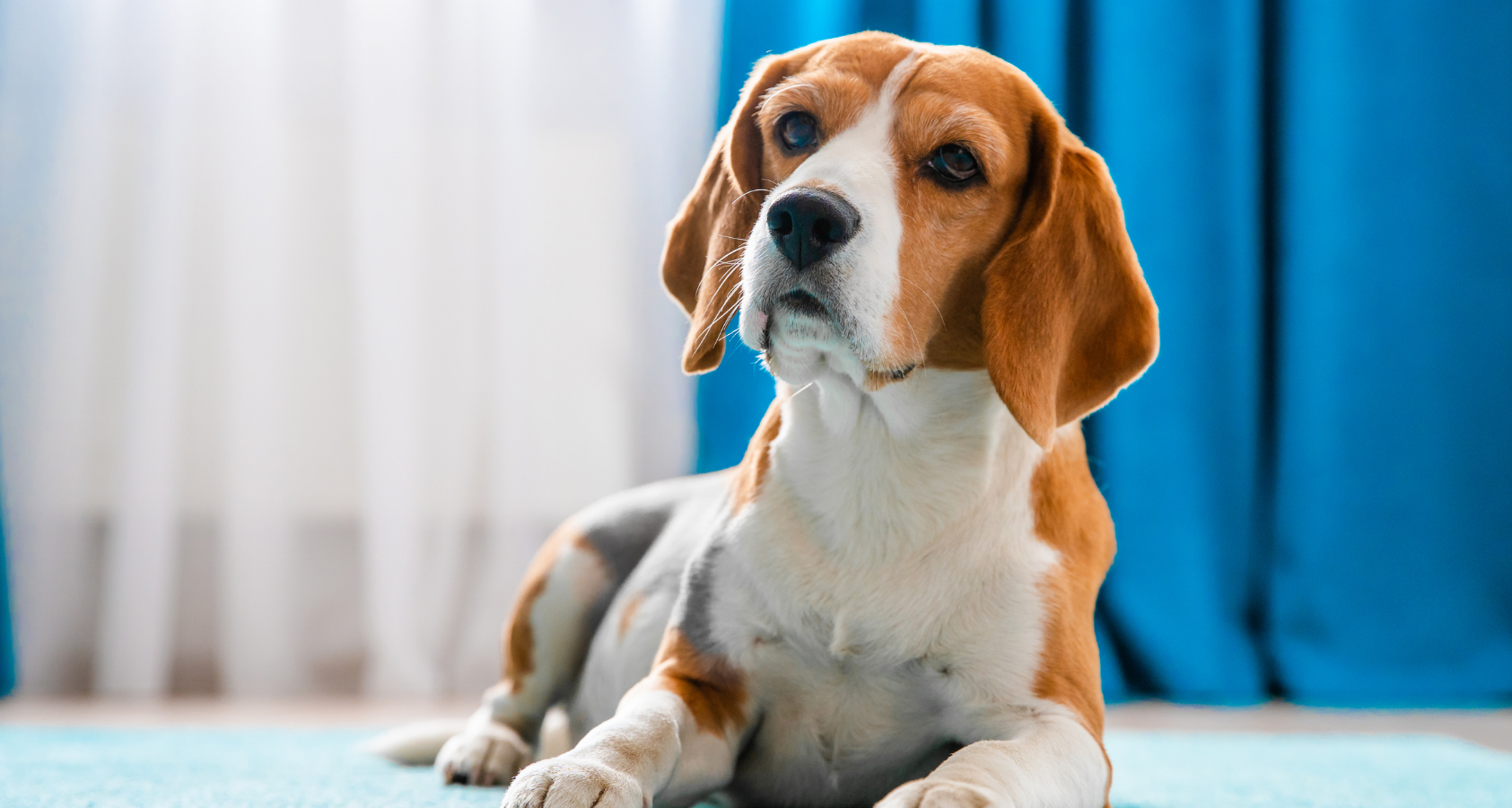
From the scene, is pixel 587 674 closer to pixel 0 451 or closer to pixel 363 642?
pixel 363 642

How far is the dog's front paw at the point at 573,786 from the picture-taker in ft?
3.48

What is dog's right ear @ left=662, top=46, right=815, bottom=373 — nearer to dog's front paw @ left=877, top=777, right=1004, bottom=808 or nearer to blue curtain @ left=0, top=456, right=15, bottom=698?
dog's front paw @ left=877, top=777, right=1004, bottom=808

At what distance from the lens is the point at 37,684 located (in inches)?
120

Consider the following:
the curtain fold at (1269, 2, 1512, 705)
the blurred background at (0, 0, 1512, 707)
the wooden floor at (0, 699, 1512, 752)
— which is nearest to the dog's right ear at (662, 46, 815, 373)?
the wooden floor at (0, 699, 1512, 752)

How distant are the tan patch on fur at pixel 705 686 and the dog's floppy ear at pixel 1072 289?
19.4 inches

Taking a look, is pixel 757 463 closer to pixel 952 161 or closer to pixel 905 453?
pixel 905 453

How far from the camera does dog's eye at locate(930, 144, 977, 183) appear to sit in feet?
4.44

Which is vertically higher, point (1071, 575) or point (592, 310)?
point (592, 310)

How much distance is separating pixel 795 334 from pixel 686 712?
1.48 ft

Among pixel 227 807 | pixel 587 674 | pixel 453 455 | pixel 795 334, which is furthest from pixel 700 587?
pixel 453 455

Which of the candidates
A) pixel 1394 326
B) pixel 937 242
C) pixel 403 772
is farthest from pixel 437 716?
pixel 1394 326

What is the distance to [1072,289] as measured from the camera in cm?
136

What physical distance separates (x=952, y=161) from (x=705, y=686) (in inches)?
27.4

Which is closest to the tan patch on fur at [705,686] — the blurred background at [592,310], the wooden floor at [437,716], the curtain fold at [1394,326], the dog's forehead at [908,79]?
the dog's forehead at [908,79]
